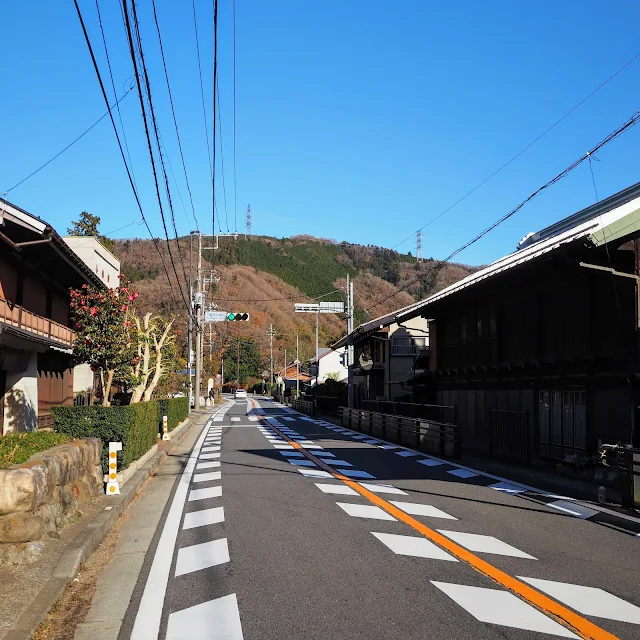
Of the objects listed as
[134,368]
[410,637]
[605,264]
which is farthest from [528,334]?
[410,637]

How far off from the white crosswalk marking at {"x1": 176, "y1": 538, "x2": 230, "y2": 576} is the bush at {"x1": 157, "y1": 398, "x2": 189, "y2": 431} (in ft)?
56.9

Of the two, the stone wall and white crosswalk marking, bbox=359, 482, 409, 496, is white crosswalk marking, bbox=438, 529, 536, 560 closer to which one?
white crosswalk marking, bbox=359, 482, 409, 496

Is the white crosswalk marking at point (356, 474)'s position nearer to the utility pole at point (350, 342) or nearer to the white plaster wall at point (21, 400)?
the white plaster wall at point (21, 400)

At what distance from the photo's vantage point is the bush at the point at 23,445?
775 cm

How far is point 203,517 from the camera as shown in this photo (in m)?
10.1

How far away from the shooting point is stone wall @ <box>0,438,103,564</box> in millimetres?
6762

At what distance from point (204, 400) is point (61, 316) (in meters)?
46.8

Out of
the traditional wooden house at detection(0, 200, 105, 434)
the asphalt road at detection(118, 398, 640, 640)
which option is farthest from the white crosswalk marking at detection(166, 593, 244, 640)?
the traditional wooden house at detection(0, 200, 105, 434)

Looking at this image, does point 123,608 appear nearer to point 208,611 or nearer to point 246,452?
point 208,611

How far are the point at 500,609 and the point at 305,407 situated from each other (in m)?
46.8

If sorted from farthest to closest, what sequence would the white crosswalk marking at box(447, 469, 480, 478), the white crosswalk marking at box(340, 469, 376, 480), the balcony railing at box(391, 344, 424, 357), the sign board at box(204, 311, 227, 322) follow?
the balcony railing at box(391, 344, 424, 357) → the sign board at box(204, 311, 227, 322) → the white crosswalk marking at box(447, 469, 480, 478) → the white crosswalk marking at box(340, 469, 376, 480)

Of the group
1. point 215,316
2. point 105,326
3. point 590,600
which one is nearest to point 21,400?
point 105,326

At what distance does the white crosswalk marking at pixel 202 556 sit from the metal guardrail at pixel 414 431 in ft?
36.6

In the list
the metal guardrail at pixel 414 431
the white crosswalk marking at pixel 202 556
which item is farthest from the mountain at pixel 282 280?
the white crosswalk marking at pixel 202 556
